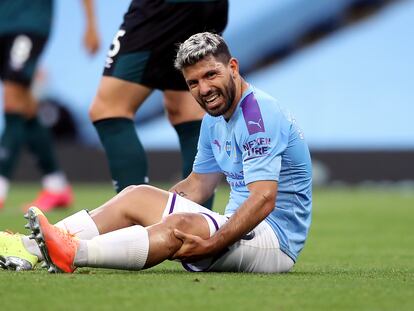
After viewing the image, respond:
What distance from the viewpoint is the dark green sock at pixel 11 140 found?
8.91 m

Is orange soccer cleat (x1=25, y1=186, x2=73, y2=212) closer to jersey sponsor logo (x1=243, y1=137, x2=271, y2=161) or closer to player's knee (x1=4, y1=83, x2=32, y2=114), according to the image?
player's knee (x1=4, y1=83, x2=32, y2=114)

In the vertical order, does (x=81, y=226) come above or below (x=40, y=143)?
below

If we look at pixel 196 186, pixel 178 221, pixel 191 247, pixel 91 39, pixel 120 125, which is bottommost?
pixel 191 247

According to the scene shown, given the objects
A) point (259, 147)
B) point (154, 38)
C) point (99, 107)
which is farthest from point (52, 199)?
point (259, 147)

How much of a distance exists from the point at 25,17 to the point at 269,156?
4.96m

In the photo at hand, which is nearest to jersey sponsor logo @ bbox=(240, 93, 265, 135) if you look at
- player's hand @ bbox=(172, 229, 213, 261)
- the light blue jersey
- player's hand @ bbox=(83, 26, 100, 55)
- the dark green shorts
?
the light blue jersey

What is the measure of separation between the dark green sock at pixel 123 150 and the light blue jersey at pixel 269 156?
1.09m

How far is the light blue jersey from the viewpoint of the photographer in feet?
15.1

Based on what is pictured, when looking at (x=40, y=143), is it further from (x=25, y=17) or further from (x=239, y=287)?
(x=239, y=287)

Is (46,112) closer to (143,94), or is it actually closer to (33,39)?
(33,39)

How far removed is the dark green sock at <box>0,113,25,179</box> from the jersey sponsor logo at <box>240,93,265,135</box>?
14.9 feet

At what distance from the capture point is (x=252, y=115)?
4645mm

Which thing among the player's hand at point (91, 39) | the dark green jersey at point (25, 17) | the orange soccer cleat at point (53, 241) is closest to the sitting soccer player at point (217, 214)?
the orange soccer cleat at point (53, 241)

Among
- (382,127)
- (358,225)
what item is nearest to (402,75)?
(382,127)
